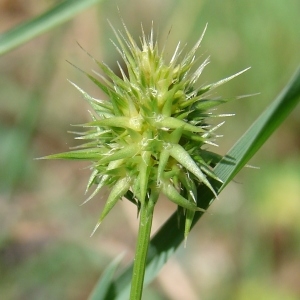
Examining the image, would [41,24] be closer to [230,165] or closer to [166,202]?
[230,165]

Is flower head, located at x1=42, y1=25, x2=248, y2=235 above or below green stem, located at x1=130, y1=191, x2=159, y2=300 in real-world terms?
above

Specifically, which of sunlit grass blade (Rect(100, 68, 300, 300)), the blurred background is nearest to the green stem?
sunlit grass blade (Rect(100, 68, 300, 300))

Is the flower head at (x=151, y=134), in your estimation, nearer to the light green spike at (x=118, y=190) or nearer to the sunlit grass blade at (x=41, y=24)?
the light green spike at (x=118, y=190)

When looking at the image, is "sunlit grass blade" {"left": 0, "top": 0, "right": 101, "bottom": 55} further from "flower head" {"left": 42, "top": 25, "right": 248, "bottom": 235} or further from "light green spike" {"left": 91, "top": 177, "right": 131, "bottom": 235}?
"light green spike" {"left": 91, "top": 177, "right": 131, "bottom": 235}

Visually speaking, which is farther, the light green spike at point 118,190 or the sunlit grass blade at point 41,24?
the sunlit grass blade at point 41,24

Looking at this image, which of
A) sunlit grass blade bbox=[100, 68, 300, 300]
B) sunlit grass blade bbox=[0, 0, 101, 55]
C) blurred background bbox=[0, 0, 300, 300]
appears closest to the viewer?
sunlit grass blade bbox=[100, 68, 300, 300]

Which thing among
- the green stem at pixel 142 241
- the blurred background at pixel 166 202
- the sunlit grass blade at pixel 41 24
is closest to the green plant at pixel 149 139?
the green stem at pixel 142 241
